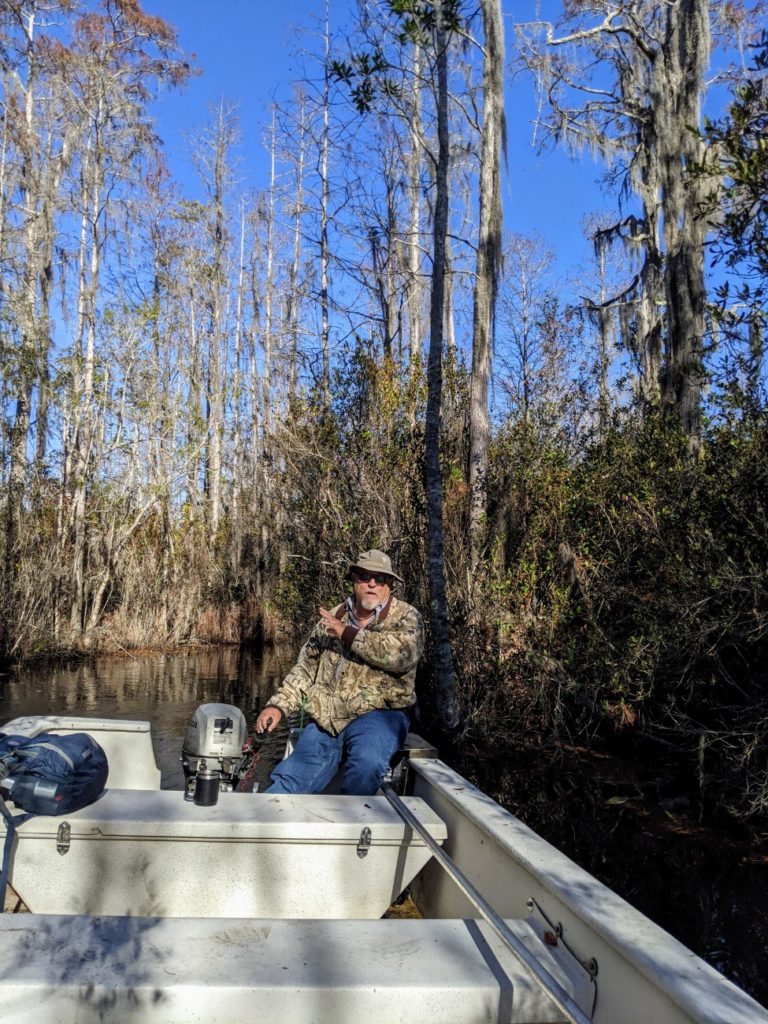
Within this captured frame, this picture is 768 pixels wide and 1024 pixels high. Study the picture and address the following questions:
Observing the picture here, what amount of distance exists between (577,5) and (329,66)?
7794 millimetres

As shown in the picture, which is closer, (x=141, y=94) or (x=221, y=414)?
(x=141, y=94)

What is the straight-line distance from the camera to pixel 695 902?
16.3 ft

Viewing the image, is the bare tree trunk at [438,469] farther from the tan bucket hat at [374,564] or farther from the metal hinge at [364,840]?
the metal hinge at [364,840]

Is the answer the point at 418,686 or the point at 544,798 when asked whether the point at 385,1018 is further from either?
the point at 418,686

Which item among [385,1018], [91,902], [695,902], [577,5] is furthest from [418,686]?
[577,5]

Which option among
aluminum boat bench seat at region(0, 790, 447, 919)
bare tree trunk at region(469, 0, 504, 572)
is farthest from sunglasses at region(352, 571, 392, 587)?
bare tree trunk at region(469, 0, 504, 572)

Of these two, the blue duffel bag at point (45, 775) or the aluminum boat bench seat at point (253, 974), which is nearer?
the aluminum boat bench seat at point (253, 974)

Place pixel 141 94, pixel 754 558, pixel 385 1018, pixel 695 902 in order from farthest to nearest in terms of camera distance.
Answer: pixel 141 94 < pixel 754 558 < pixel 695 902 < pixel 385 1018

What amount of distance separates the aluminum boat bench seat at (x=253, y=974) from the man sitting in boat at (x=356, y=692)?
6.18ft

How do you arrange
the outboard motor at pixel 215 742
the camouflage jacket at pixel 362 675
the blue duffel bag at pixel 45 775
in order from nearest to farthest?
the blue duffel bag at pixel 45 775, the outboard motor at pixel 215 742, the camouflage jacket at pixel 362 675

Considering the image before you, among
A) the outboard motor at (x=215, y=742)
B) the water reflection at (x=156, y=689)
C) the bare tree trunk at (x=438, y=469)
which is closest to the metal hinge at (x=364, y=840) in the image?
the outboard motor at (x=215, y=742)

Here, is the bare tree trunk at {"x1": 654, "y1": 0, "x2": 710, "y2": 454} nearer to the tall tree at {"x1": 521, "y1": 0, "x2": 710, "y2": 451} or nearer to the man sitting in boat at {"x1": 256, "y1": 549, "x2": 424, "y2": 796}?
the tall tree at {"x1": 521, "y1": 0, "x2": 710, "y2": 451}

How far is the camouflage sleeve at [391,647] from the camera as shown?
4316 mm

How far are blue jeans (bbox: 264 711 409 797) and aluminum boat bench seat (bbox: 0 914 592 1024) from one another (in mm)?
1792
